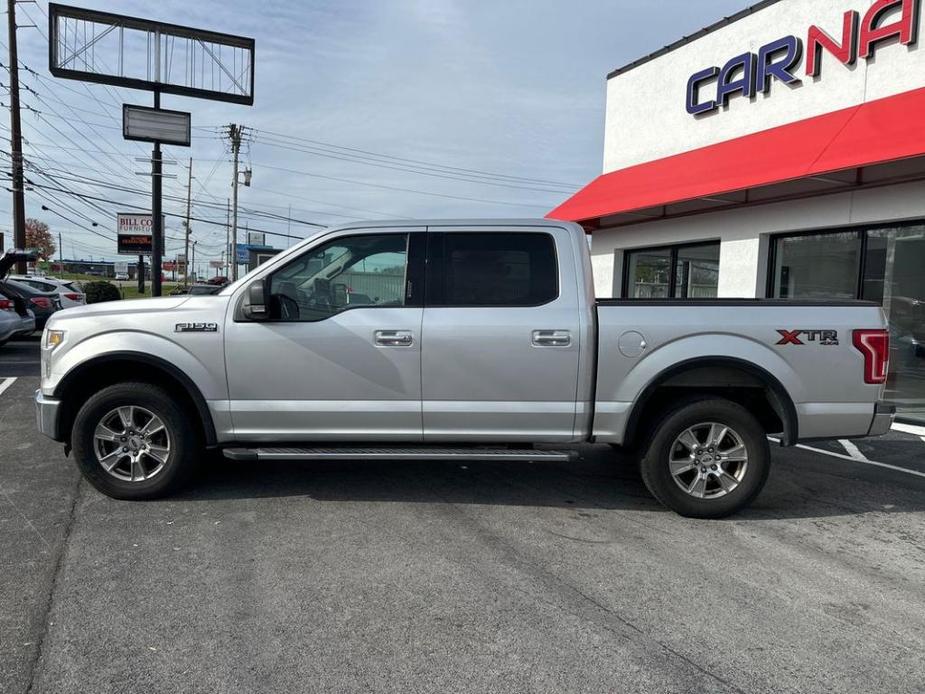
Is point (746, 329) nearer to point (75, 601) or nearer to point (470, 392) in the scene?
point (470, 392)

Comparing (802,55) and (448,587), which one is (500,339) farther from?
(802,55)

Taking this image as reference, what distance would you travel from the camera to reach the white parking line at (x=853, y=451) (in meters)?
7.04

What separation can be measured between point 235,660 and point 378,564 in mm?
1145

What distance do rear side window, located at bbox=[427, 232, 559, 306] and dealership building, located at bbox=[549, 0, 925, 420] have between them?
15.8 feet

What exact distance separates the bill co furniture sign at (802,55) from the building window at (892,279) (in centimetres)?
236

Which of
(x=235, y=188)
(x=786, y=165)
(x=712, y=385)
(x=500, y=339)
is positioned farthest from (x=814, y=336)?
(x=235, y=188)

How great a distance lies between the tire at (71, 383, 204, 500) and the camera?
4.86m

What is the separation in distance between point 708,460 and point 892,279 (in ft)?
20.1

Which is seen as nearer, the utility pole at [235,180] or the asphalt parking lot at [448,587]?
the asphalt parking lot at [448,587]

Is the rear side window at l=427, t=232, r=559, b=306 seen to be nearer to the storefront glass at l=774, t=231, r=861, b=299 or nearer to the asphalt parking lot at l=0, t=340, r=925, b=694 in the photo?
the asphalt parking lot at l=0, t=340, r=925, b=694

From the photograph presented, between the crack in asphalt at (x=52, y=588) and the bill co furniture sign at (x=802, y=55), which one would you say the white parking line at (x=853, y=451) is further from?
the crack in asphalt at (x=52, y=588)

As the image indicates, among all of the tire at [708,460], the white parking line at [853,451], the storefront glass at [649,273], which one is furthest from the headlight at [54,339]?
the storefront glass at [649,273]

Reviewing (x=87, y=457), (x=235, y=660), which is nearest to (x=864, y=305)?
→ (x=235, y=660)

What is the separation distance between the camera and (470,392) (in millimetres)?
4824
